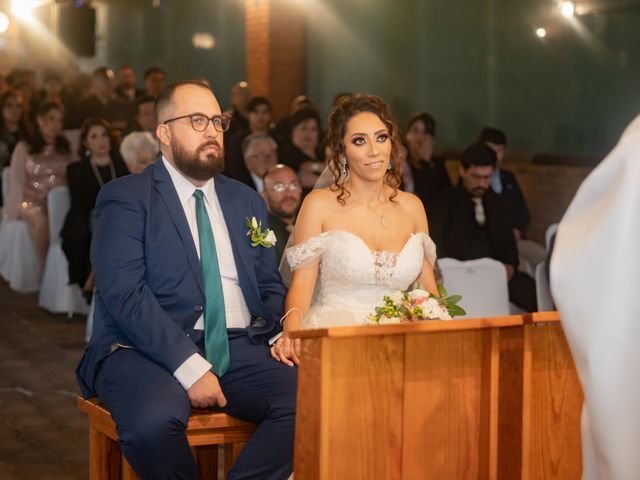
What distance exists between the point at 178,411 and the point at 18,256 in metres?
7.15

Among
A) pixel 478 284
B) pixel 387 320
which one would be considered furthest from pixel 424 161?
pixel 387 320

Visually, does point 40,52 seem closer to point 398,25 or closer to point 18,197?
point 398,25

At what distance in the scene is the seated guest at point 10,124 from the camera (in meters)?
12.5

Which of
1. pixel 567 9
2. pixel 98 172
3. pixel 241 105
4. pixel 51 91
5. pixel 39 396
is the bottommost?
pixel 39 396

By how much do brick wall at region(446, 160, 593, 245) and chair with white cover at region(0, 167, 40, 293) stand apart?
458 centimetres

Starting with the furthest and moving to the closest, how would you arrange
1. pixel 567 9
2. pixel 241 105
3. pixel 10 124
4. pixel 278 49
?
1. pixel 278 49
2. pixel 241 105
3. pixel 10 124
4. pixel 567 9

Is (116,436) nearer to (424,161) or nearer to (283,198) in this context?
(283,198)

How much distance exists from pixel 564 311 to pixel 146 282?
2.10m

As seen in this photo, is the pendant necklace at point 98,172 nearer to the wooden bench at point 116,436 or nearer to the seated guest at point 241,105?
the seated guest at point 241,105

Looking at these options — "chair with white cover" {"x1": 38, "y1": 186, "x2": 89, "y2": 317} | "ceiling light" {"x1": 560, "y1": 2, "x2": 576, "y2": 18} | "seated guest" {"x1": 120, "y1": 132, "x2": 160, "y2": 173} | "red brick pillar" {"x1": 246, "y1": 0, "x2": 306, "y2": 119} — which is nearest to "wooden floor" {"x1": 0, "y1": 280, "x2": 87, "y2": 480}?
"chair with white cover" {"x1": 38, "y1": 186, "x2": 89, "y2": 317}

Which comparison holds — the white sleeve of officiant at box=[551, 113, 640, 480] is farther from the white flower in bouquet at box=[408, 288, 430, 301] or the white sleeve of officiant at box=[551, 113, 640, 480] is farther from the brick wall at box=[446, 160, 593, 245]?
the brick wall at box=[446, 160, 593, 245]

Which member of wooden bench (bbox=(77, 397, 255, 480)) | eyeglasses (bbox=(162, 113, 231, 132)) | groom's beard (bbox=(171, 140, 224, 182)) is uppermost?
eyeglasses (bbox=(162, 113, 231, 132))

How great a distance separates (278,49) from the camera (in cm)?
1564

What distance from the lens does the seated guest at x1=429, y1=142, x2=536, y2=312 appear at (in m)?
8.24
